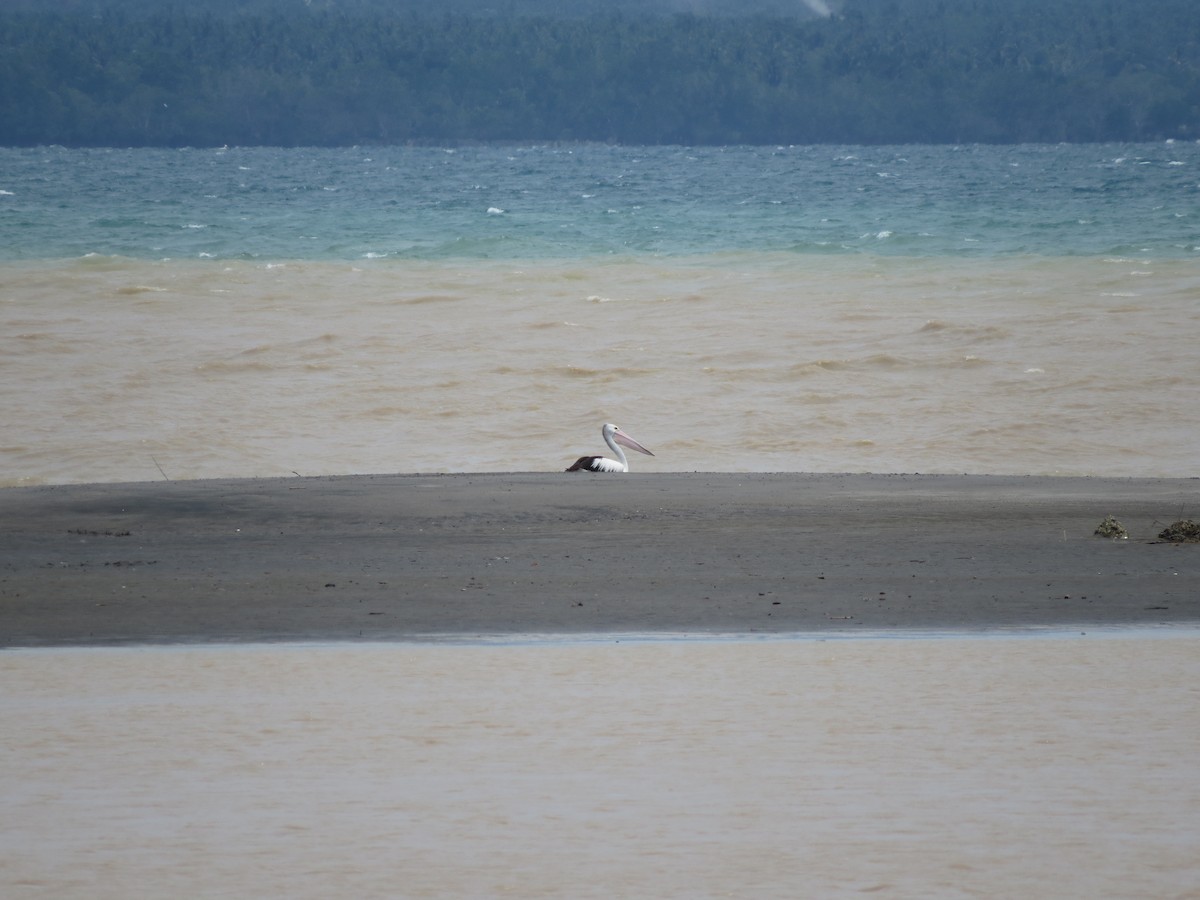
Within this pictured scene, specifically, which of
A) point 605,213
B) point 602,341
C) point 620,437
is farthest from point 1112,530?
point 605,213

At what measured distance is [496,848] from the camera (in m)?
4.65

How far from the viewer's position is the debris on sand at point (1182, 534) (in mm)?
9953

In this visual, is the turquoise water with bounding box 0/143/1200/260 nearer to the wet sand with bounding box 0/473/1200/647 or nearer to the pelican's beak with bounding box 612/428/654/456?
the pelican's beak with bounding box 612/428/654/456

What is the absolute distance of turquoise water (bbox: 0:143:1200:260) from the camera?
42.5m

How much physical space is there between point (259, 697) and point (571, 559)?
11.1ft

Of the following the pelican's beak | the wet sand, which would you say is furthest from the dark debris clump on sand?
the pelican's beak

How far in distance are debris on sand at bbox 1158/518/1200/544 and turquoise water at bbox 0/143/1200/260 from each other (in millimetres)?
29379

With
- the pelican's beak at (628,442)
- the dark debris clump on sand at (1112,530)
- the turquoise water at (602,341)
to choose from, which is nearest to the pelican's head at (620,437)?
the pelican's beak at (628,442)

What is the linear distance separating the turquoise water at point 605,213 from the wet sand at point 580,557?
92.4ft

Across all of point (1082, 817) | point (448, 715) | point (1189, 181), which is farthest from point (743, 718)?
point (1189, 181)

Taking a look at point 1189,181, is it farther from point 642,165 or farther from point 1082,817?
point 1082,817

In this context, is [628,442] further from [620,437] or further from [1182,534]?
[1182,534]

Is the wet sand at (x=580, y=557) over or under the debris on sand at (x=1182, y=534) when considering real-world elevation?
under

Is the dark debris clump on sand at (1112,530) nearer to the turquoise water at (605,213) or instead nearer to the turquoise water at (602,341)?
the turquoise water at (602,341)
